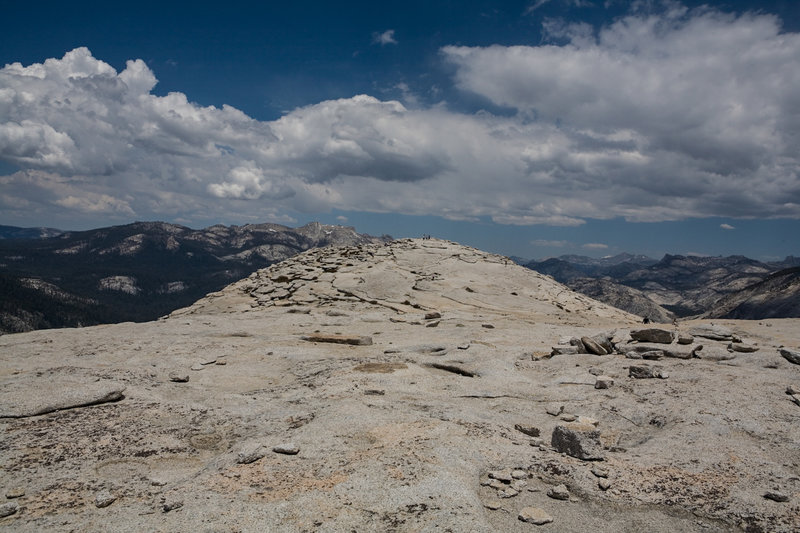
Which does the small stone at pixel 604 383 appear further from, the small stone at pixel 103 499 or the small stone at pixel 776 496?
the small stone at pixel 103 499

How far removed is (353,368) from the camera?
1598cm

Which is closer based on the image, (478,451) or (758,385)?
(478,451)

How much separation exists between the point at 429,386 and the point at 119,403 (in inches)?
361

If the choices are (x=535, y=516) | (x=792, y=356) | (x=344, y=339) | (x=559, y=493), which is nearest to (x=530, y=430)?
(x=559, y=493)

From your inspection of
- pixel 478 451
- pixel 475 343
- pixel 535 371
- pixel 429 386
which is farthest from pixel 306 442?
pixel 475 343

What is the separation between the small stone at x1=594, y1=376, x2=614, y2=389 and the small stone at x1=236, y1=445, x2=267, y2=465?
1017 cm

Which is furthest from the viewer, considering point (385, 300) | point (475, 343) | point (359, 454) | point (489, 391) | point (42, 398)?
point (385, 300)

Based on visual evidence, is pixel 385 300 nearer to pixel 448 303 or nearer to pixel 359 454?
pixel 448 303

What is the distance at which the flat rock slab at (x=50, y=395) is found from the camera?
11.0m

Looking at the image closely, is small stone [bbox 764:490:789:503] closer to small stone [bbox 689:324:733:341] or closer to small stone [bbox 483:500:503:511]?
small stone [bbox 483:500:503:511]

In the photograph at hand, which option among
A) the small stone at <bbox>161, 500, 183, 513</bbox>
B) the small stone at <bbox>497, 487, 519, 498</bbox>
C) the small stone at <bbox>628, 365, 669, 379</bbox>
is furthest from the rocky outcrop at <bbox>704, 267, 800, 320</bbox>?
the small stone at <bbox>161, 500, 183, 513</bbox>

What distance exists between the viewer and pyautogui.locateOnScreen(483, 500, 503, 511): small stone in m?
7.25

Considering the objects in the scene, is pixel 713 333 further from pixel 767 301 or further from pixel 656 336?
pixel 767 301

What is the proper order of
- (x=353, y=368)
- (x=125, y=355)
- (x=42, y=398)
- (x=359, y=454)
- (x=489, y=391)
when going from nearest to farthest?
(x=359, y=454)
(x=42, y=398)
(x=489, y=391)
(x=353, y=368)
(x=125, y=355)
